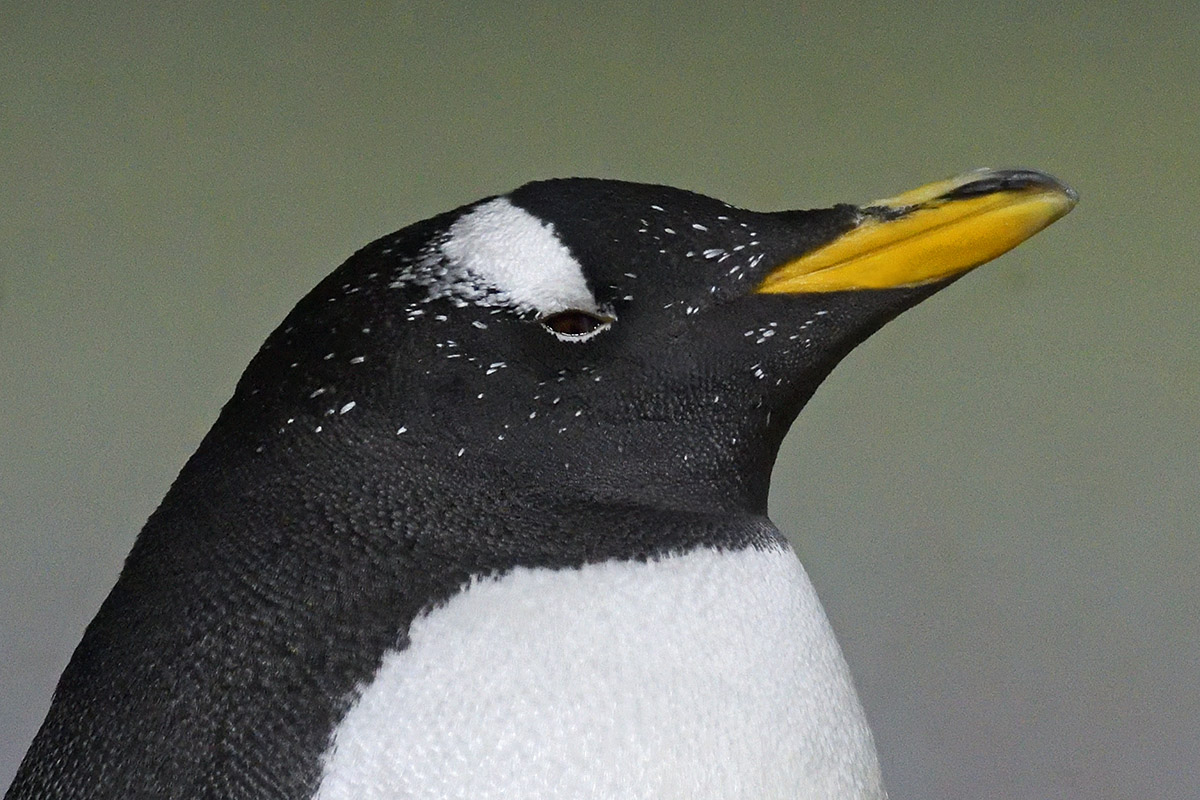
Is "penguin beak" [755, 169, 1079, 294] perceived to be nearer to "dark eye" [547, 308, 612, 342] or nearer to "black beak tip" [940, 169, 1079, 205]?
"black beak tip" [940, 169, 1079, 205]

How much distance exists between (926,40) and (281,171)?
154 cm

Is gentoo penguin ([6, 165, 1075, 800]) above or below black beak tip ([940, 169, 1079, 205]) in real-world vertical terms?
below

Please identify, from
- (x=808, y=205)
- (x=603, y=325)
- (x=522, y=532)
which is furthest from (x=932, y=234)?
(x=808, y=205)

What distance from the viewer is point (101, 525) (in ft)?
10.5

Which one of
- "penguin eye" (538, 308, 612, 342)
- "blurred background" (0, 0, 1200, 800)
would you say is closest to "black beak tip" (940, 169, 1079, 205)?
Result: "penguin eye" (538, 308, 612, 342)

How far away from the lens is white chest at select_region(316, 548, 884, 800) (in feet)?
2.88

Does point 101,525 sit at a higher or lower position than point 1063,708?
higher

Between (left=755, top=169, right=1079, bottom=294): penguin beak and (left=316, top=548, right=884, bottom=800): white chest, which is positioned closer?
(left=316, top=548, right=884, bottom=800): white chest

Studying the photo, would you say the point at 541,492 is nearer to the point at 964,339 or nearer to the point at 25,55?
the point at 964,339

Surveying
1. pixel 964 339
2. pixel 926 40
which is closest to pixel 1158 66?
pixel 926 40

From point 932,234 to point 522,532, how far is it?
0.36 metres

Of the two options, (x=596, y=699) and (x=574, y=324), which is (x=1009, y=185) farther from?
(x=596, y=699)

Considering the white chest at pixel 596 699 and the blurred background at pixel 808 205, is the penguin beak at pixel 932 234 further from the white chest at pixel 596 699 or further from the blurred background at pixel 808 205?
the blurred background at pixel 808 205

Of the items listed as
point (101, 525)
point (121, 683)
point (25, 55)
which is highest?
point (25, 55)
